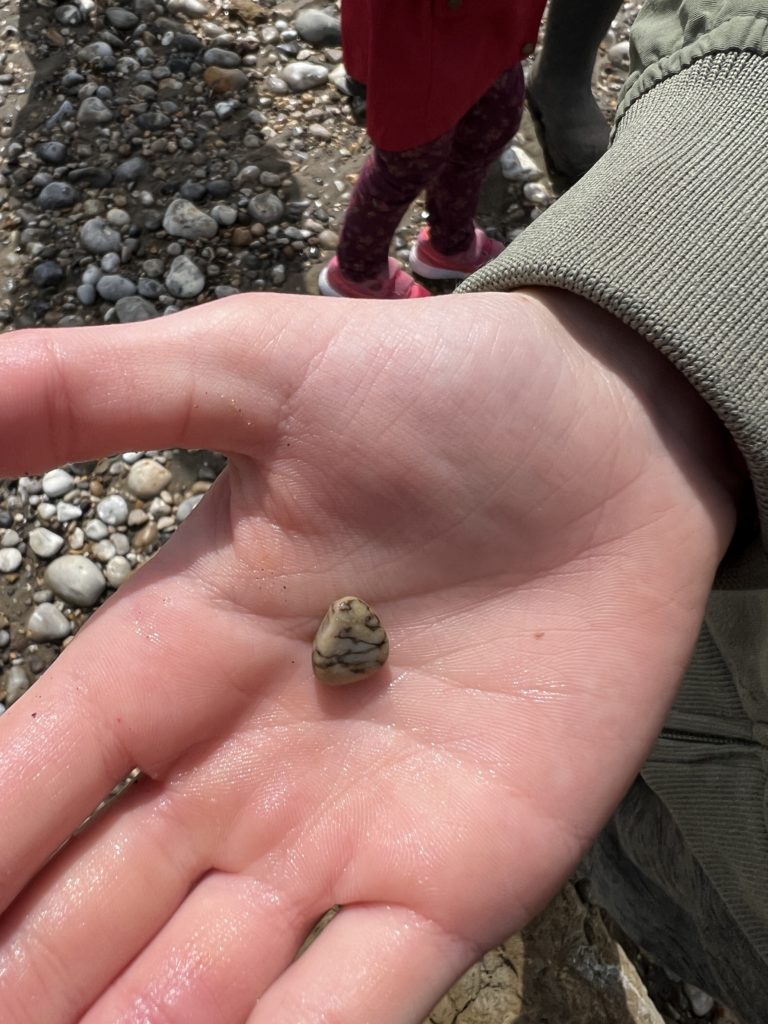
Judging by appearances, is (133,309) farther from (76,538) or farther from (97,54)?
(97,54)

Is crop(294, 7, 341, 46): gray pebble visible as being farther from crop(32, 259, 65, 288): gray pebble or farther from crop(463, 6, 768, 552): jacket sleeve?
crop(463, 6, 768, 552): jacket sleeve

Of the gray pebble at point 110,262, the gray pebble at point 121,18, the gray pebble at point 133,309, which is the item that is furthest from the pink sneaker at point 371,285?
the gray pebble at point 121,18

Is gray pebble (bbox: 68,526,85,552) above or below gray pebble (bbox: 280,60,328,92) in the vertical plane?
below

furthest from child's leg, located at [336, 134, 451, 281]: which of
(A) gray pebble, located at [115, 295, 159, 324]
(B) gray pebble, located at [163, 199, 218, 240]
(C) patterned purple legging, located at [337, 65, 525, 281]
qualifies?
(A) gray pebble, located at [115, 295, 159, 324]

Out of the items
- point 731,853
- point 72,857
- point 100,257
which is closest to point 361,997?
point 72,857

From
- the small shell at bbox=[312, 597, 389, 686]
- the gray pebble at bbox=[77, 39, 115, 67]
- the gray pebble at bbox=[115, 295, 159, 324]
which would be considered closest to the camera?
the small shell at bbox=[312, 597, 389, 686]

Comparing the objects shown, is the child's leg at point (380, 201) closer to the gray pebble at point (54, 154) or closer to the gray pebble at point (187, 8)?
the gray pebble at point (54, 154)

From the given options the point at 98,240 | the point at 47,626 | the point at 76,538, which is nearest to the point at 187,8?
the point at 98,240
